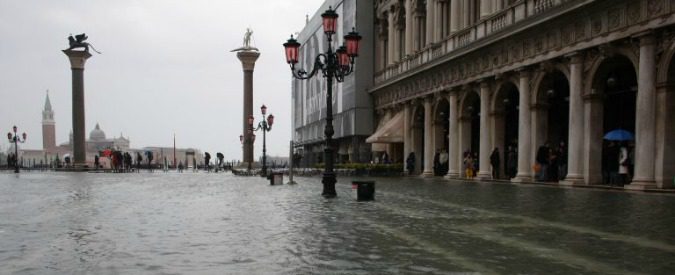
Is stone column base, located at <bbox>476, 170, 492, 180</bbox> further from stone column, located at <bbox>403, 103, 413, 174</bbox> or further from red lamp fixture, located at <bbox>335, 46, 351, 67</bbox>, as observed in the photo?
red lamp fixture, located at <bbox>335, 46, 351, 67</bbox>

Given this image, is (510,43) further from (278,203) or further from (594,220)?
(594,220)

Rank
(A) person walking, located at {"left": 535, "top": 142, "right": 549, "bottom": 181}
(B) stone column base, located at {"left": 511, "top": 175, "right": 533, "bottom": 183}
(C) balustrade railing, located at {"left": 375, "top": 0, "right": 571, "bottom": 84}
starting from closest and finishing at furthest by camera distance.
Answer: (A) person walking, located at {"left": 535, "top": 142, "right": 549, "bottom": 181}, (C) balustrade railing, located at {"left": 375, "top": 0, "right": 571, "bottom": 84}, (B) stone column base, located at {"left": 511, "top": 175, "right": 533, "bottom": 183}

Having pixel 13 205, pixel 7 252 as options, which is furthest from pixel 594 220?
pixel 13 205

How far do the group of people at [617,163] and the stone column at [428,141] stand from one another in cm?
1326

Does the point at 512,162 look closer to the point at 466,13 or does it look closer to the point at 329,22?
the point at 466,13

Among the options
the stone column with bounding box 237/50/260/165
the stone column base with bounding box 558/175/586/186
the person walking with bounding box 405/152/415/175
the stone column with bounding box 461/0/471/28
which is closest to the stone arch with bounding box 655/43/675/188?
the stone column base with bounding box 558/175/586/186

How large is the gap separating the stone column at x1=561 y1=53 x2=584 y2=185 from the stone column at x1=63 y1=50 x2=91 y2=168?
46317 mm

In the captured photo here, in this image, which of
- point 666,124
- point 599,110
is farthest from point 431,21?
point 666,124

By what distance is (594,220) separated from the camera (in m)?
10.6

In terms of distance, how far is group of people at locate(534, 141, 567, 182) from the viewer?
23.7 metres

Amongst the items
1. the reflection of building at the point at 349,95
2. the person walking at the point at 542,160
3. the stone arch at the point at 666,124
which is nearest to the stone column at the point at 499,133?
the person walking at the point at 542,160

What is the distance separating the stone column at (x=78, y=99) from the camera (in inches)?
2246

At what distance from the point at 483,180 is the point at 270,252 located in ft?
70.6

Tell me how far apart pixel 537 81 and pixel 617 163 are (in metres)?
4.16
